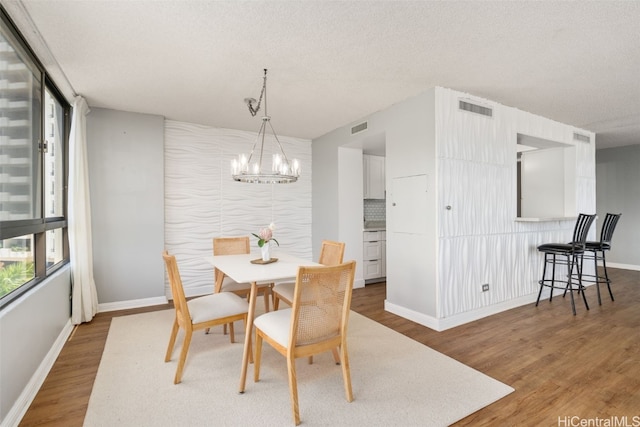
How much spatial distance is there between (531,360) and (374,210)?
354 centimetres

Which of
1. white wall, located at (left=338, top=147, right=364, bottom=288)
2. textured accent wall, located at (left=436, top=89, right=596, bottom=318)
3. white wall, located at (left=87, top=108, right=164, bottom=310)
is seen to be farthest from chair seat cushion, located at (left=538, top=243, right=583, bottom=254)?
white wall, located at (left=87, top=108, right=164, bottom=310)

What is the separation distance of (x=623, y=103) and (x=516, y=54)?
2.31 meters

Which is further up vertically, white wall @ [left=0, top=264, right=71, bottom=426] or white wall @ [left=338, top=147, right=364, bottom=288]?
white wall @ [left=338, top=147, right=364, bottom=288]

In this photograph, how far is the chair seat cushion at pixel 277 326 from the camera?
1838mm

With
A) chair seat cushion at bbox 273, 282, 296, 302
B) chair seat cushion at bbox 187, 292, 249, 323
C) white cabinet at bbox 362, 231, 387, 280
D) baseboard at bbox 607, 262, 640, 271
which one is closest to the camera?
chair seat cushion at bbox 187, 292, 249, 323

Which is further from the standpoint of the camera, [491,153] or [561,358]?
[491,153]

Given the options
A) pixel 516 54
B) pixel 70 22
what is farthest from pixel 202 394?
pixel 516 54

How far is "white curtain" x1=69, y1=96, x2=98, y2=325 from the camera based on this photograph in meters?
3.16

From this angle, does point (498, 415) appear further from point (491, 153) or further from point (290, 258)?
point (491, 153)

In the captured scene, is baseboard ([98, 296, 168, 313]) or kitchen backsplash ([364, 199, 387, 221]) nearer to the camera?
baseboard ([98, 296, 168, 313])

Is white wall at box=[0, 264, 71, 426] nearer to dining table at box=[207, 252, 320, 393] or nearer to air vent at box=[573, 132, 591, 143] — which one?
dining table at box=[207, 252, 320, 393]

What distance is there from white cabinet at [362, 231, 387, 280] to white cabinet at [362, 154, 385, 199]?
75cm

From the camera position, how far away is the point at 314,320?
1801 mm

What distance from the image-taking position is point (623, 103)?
356cm
